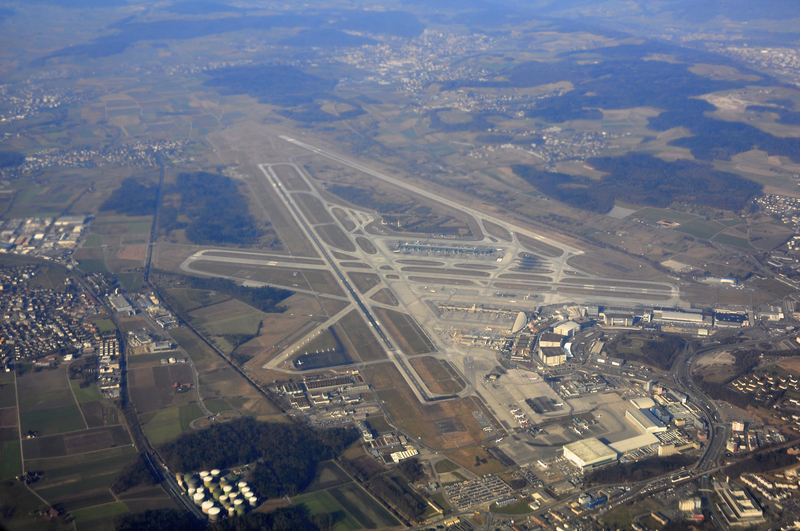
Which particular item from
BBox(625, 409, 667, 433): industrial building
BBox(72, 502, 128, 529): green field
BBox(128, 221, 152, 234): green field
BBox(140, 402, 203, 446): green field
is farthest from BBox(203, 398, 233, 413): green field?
BBox(128, 221, 152, 234): green field

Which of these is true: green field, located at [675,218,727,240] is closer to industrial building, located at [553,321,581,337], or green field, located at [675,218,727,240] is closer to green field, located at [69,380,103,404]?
industrial building, located at [553,321,581,337]

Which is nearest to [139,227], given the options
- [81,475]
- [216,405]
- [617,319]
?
[216,405]

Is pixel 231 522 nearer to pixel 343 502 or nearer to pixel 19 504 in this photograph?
pixel 343 502

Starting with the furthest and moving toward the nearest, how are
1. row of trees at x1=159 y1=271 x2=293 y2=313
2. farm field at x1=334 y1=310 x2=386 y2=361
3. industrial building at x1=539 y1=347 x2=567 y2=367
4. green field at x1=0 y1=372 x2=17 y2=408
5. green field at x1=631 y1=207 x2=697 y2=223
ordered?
green field at x1=631 y1=207 x2=697 y2=223 → row of trees at x1=159 y1=271 x2=293 y2=313 → farm field at x1=334 y1=310 x2=386 y2=361 → industrial building at x1=539 y1=347 x2=567 y2=367 → green field at x1=0 y1=372 x2=17 y2=408

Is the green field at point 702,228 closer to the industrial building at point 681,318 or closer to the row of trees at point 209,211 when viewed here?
the industrial building at point 681,318

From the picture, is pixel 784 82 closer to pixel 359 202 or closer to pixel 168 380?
pixel 359 202

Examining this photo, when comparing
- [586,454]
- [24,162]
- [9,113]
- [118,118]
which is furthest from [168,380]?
[9,113]

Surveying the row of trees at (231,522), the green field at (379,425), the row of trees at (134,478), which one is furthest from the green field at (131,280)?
the row of trees at (231,522)
